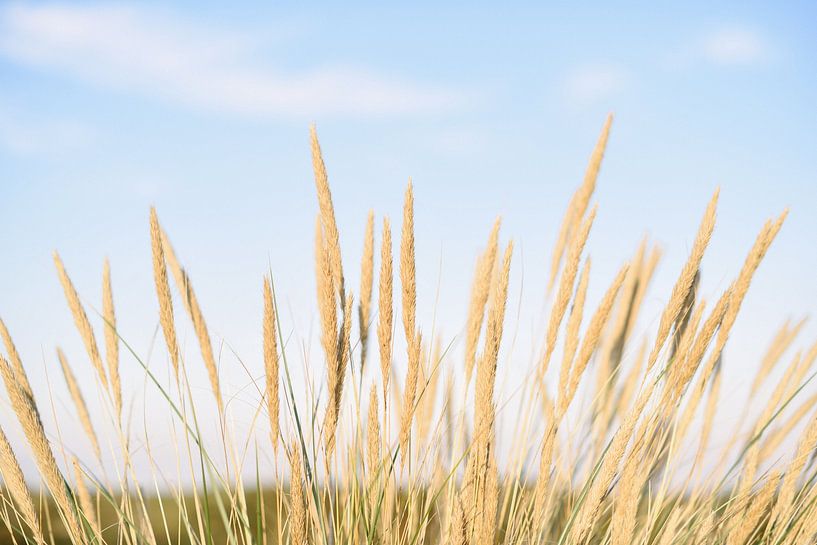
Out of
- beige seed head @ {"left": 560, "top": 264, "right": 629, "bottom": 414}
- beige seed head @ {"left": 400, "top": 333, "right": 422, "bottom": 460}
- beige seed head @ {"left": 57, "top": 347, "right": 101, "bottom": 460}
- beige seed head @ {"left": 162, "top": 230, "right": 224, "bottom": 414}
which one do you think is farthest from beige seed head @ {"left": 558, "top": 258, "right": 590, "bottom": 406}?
beige seed head @ {"left": 57, "top": 347, "right": 101, "bottom": 460}

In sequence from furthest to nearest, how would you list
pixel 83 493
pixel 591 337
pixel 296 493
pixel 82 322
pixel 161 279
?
1. pixel 83 493
2. pixel 82 322
3. pixel 591 337
4. pixel 161 279
5. pixel 296 493

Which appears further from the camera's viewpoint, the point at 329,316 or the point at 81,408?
the point at 81,408

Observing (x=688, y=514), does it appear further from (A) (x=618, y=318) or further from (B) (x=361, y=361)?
(B) (x=361, y=361)

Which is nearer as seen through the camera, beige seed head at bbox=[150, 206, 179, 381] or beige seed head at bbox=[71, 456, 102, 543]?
beige seed head at bbox=[150, 206, 179, 381]

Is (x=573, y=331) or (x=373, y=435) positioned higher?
(x=573, y=331)

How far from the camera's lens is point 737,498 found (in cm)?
177

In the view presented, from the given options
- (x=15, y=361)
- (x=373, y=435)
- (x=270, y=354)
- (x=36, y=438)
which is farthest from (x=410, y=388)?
(x=15, y=361)

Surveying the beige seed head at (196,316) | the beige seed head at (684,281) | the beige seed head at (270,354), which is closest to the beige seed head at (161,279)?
the beige seed head at (196,316)

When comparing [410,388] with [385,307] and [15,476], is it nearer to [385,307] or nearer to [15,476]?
[385,307]

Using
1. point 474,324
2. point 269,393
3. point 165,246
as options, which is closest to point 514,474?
point 474,324

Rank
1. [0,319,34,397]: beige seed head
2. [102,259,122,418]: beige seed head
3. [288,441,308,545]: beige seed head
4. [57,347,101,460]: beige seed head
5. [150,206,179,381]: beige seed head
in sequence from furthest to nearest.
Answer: [57,347,101,460]: beige seed head → [102,259,122,418]: beige seed head → [0,319,34,397]: beige seed head → [150,206,179,381]: beige seed head → [288,441,308,545]: beige seed head

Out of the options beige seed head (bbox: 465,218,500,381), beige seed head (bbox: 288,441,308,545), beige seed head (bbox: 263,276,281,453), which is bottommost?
beige seed head (bbox: 288,441,308,545)

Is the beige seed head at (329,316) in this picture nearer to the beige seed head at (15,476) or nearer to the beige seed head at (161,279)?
the beige seed head at (161,279)

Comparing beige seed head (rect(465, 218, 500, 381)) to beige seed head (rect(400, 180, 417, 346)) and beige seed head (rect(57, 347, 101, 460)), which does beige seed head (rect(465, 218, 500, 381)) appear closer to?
beige seed head (rect(400, 180, 417, 346))
